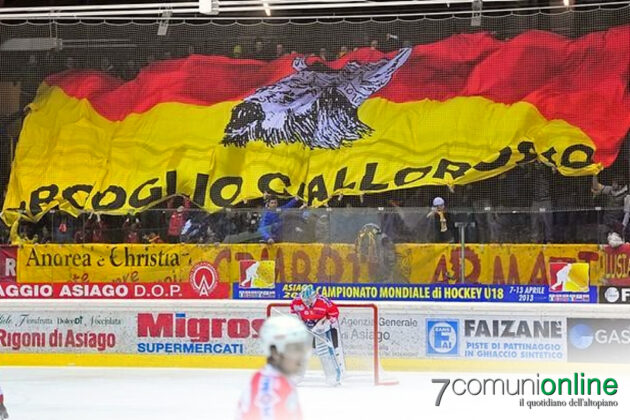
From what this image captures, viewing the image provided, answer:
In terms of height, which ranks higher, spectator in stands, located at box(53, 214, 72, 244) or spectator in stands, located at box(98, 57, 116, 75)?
spectator in stands, located at box(98, 57, 116, 75)

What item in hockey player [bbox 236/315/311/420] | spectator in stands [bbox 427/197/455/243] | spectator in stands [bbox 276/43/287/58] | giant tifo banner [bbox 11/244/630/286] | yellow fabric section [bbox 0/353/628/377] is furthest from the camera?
spectator in stands [bbox 276/43/287/58]

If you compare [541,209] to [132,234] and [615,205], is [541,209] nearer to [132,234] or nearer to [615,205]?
[615,205]

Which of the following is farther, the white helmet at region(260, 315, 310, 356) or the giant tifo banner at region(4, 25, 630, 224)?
the giant tifo banner at region(4, 25, 630, 224)

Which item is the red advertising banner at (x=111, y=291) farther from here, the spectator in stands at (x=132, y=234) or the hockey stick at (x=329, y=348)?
the hockey stick at (x=329, y=348)

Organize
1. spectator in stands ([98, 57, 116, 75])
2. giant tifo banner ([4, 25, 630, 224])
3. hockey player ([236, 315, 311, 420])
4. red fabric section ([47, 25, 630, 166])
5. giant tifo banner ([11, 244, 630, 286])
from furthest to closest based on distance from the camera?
1. spectator in stands ([98, 57, 116, 75])
2. giant tifo banner ([4, 25, 630, 224])
3. red fabric section ([47, 25, 630, 166])
4. giant tifo banner ([11, 244, 630, 286])
5. hockey player ([236, 315, 311, 420])

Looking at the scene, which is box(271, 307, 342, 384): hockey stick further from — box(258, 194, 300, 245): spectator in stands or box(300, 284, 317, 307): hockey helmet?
box(258, 194, 300, 245): spectator in stands

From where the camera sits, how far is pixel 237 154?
40.0ft

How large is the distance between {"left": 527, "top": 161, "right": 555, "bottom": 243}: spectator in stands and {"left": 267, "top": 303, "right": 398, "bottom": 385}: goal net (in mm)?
1691

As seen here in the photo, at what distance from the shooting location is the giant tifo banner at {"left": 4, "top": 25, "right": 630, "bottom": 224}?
1158 centimetres

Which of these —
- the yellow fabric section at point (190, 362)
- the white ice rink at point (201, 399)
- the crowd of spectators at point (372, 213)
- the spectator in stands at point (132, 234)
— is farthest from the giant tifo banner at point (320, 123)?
the white ice rink at point (201, 399)

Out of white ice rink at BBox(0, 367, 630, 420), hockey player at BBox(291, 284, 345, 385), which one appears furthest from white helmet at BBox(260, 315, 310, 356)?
hockey player at BBox(291, 284, 345, 385)

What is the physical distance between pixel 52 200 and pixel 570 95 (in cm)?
539

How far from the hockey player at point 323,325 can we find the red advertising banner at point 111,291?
1351mm

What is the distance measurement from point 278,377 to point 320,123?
853cm
